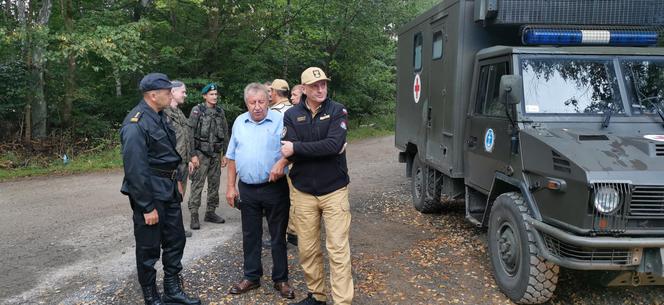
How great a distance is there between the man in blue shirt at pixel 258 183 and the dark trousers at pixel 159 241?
20.7 inches

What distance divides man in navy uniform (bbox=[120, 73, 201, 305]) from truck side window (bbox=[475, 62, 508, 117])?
2964 millimetres

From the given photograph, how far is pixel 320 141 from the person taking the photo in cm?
369

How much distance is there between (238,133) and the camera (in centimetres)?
432

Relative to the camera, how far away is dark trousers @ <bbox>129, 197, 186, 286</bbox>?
3.90 metres

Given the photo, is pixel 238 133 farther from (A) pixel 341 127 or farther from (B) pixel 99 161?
(B) pixel 99 161

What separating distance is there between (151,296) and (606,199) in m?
3.49

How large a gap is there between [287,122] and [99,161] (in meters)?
10.4

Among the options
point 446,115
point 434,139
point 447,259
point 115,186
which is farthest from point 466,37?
point 115,186

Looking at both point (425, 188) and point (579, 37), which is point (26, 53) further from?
point (579, 37)

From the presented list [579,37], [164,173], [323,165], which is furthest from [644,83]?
[164,173]

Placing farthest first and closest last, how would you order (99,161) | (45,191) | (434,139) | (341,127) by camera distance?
(99,161)
(45,191)
(434,139)
(341,127)

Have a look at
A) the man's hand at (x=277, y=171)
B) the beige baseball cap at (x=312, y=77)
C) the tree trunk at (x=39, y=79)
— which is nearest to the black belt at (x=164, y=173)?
the man's hand at (x=277, y=171)

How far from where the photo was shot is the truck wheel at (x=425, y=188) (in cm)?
708

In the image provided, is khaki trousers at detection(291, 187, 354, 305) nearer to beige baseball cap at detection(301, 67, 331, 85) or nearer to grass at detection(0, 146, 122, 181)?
beige baseball cap at detection(301, 67, 331, 85)
